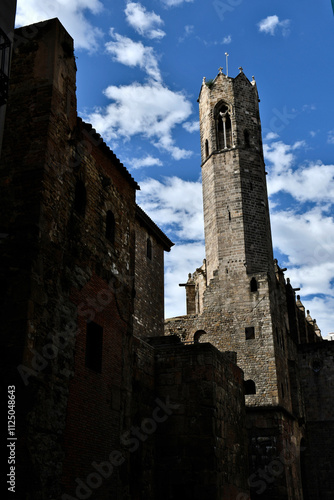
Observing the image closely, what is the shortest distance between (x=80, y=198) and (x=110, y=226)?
1.43m

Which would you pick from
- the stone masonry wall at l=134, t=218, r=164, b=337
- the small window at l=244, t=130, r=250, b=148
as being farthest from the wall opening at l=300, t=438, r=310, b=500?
the small window at l=244, t=130, r=250, b=148

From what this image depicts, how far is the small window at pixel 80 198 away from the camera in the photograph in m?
10.7

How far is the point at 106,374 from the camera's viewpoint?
35.3 ft

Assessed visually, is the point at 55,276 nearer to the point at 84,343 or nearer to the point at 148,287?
the point at 84,343

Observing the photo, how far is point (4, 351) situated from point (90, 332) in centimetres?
270

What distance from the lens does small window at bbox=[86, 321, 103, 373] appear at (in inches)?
414

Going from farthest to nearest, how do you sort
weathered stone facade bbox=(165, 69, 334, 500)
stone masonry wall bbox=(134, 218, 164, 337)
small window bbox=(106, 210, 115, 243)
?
weathered stone facade bbox=(165, 69, 334, 500) < stone masonry wall bbox=(134, 218, 164, 337) < small window bbox=(106, 210, 115, 243)

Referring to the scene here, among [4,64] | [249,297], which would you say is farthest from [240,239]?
[4,64]

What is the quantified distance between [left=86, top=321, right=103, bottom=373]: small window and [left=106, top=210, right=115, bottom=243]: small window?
87.2 inches

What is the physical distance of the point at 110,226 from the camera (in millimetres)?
12195

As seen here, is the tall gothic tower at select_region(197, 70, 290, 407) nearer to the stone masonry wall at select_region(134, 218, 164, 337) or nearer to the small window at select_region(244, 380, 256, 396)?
the small window at select_region(244, 380, 256, 396)

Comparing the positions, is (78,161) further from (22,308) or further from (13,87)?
(22,308)

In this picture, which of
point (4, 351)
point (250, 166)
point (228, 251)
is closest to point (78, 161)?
point (4, 351)

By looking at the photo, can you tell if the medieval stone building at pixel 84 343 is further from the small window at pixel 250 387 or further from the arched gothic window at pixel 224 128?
the arched gothic window at pixel 224 128
